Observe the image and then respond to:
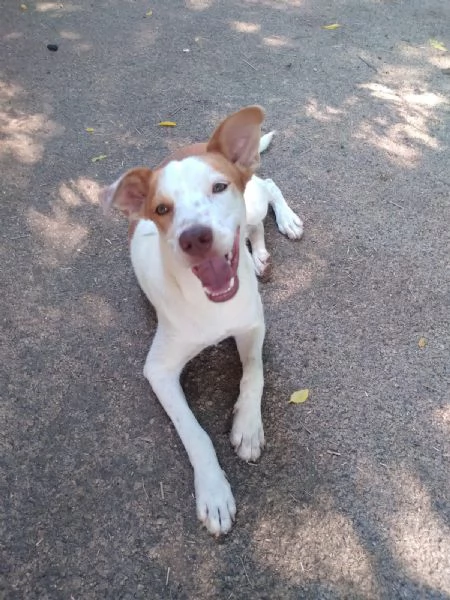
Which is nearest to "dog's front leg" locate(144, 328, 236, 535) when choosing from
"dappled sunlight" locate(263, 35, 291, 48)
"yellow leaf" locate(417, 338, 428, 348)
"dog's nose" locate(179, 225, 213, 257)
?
"dog's nose" locate(179, 225, 213, 257)

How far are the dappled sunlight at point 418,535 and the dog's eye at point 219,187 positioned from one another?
1612 mm

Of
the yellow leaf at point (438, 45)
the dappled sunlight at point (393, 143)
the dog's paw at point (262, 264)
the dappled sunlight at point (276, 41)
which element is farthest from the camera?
the dappled sunlight at point (276, 41)

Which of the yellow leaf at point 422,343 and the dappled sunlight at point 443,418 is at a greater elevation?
the yellow leaf at point 422,343

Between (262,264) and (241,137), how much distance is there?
123cm

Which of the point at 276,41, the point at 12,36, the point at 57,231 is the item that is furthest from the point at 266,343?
the point at 12,36

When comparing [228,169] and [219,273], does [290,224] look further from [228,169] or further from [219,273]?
[219,273]

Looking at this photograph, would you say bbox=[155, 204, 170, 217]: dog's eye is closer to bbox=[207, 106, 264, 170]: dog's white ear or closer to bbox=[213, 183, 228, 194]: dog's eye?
bbox=[213, 183, 228, 194]: dog's eye

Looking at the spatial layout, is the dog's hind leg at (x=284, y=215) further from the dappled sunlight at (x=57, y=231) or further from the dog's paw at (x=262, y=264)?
the dappled sunlight at (x=57, y=231)

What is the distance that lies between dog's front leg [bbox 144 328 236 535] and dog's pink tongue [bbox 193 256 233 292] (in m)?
0.50

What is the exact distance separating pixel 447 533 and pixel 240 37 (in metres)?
5.69

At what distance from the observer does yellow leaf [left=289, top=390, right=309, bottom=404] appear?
3191 millimetres

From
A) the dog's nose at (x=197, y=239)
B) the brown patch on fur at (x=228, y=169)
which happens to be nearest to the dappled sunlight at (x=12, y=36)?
the brown patch on fur at (x=228, y=169)

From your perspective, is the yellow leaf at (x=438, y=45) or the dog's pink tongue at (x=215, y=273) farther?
the yellow leaf at (x=438, y=45)

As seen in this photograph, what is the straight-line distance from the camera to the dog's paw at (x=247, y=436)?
9.62ft
